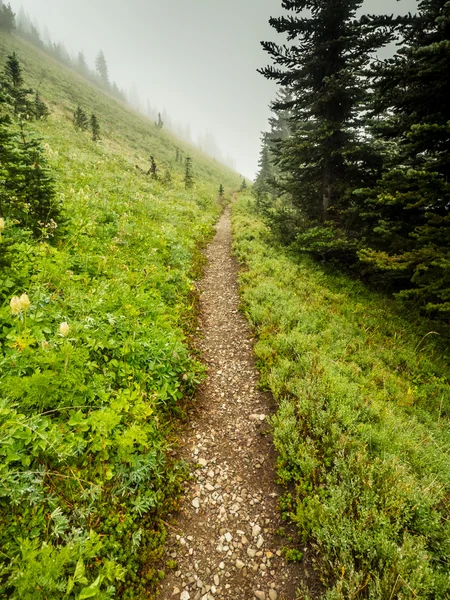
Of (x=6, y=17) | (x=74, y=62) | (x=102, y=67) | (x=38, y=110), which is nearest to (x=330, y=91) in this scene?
(x=38, y=110)

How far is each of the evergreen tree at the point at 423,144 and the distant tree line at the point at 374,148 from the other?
0.10 feet

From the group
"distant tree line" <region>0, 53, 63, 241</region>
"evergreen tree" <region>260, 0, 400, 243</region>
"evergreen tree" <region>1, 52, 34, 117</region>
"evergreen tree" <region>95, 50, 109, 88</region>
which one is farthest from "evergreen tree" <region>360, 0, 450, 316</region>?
"evergreen tree" <region>95, 50, 109, 88</region>

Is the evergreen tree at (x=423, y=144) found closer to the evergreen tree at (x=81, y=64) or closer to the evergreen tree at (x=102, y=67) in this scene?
the evergreen tree at (x=102, y=67)

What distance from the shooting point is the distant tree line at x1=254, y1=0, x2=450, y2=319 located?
295 inches

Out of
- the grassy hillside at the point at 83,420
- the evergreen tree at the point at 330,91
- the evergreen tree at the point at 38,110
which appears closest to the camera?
the grassy hillside at the point at 83,420

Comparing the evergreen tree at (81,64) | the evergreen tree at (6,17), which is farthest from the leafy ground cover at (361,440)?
the evergreen tree at (81,64)

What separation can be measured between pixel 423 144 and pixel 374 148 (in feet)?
9.62

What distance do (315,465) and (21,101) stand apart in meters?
25.9

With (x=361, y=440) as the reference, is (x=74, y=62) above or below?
above

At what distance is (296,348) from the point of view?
6582 millimetres

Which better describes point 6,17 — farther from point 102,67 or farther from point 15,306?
point 15,306

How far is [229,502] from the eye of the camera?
407cm

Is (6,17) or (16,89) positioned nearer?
(16,89)

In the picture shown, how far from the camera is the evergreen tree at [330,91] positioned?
1073 centimetres
